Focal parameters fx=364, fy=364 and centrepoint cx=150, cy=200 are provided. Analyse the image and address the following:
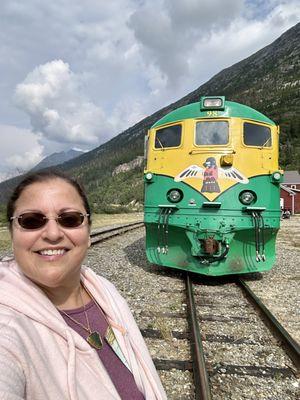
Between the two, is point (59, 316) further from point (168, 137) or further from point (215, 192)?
point (168, 137)

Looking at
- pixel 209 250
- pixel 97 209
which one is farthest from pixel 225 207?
pixel 97 209

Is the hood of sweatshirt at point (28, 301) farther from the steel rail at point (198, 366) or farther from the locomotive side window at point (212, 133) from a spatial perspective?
the locomotive side window at point (212, 133)

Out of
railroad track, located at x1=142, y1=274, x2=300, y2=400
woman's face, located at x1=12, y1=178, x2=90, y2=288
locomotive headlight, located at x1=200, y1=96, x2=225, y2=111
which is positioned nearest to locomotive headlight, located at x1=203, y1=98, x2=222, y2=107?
locomotive headlight, located at x1=200, y1=96, x2=225, y2=111

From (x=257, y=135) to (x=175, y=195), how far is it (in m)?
2.15

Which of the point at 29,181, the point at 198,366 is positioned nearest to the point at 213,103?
the point at 198,366

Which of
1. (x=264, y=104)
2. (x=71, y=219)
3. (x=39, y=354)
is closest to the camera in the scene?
(x=39, y=354)

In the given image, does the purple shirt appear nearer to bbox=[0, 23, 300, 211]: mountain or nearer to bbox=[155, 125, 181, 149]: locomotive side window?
bbox=[155, 125, 181, 149]: locomotive side window

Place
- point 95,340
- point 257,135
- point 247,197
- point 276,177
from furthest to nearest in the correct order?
point 257,135 < point 276,177 < point 247,197 < point 95,340

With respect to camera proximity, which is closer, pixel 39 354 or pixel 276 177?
pixel 39 354

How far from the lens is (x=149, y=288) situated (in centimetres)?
673

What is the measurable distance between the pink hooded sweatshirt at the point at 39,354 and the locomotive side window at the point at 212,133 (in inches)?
244

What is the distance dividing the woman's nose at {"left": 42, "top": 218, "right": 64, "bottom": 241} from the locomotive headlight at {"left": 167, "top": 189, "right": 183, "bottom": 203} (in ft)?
18.3

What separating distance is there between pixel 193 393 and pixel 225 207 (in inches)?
163

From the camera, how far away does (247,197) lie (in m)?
6.93
